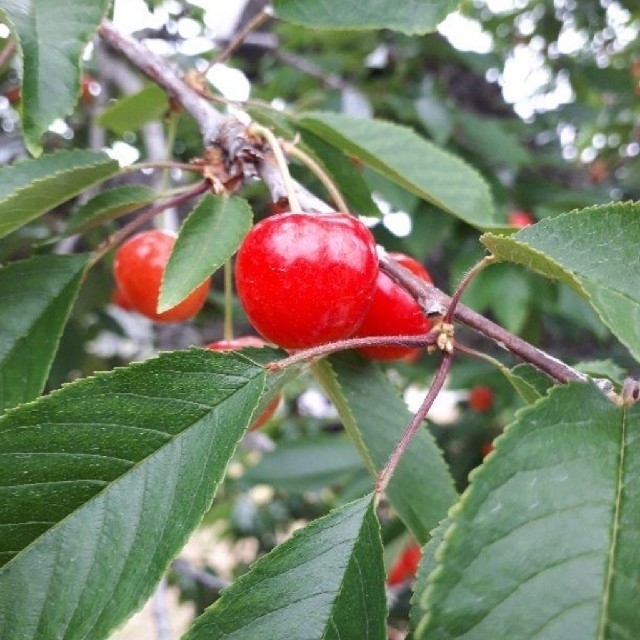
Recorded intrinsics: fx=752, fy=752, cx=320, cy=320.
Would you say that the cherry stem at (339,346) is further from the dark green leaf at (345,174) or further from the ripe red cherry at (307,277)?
the dark green leaf at (345,174)

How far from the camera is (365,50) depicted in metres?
2.88

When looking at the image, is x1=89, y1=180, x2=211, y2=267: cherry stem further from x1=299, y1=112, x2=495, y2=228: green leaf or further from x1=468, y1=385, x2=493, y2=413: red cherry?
x1=468, y1=385, x2=493, y2=413: red cherry

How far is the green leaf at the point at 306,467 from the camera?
2.39 metres

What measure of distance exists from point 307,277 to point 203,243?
16 centimetres

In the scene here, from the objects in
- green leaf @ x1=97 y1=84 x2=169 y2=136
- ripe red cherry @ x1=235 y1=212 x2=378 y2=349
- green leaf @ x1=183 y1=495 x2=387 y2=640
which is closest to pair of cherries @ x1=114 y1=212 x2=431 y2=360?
ripe red cherry @ x1=235 y1=212 x2=378 y2=349

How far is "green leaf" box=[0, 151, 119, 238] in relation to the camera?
0.89 meters

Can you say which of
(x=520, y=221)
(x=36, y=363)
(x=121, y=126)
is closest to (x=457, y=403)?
(x=520, y=221)

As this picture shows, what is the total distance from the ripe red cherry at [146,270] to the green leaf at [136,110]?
36cm

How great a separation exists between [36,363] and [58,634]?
415 millimetres

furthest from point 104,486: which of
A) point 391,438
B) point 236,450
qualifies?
point 391,438

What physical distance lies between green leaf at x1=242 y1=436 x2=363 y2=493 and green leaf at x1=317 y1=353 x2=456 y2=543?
1414 mm

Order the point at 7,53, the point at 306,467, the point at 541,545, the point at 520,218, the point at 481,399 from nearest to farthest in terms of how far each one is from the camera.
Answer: the point at 541,545
the point at 7,53
the point at 520,218
the point at 306,467
the point at 481,399

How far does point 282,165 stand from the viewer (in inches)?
36.5

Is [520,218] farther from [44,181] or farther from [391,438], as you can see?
[44,181]
